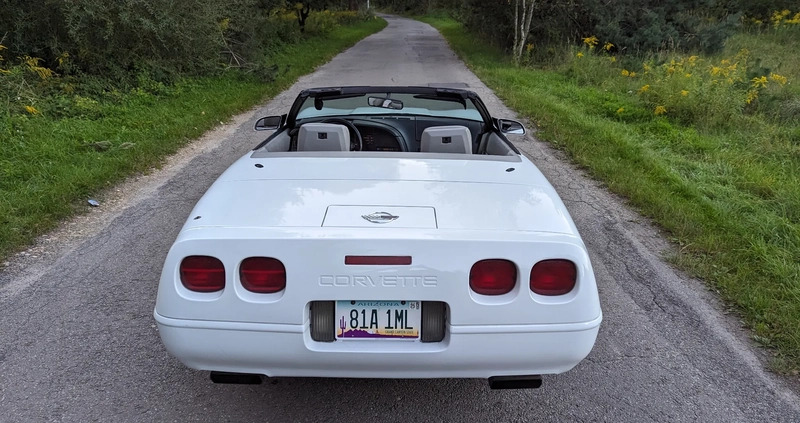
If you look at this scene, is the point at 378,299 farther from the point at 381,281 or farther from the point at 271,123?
the point at 271,123

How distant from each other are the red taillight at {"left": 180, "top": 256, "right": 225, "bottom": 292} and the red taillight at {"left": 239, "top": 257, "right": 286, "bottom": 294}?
0.29ft

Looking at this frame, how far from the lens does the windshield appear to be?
4137 millimetres

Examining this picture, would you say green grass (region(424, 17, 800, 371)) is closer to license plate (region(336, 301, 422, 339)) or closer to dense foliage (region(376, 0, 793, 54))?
license plate (region(336, 301, 422, 339))

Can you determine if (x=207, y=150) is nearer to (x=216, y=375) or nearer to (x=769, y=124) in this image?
(x=216, y=375)

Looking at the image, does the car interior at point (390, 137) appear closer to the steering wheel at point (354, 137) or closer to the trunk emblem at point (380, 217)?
the steering wheel at point (354, 137)

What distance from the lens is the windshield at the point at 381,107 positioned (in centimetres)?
414

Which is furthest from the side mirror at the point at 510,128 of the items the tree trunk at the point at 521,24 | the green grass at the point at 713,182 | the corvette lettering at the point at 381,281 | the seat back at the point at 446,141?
the tree trunk at the point at 521,24

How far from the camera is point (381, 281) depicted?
215 centimetres

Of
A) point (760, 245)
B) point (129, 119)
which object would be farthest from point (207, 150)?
point (760, 245)

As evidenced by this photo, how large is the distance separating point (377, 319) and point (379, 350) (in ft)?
0.39

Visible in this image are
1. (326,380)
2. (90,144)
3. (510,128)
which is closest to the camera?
(326,380)

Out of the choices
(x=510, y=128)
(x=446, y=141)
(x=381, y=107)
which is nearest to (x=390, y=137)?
(x=381, y=107)

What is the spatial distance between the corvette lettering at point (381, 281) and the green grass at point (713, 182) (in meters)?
2.16

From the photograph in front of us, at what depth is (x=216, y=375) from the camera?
2.37 metres
